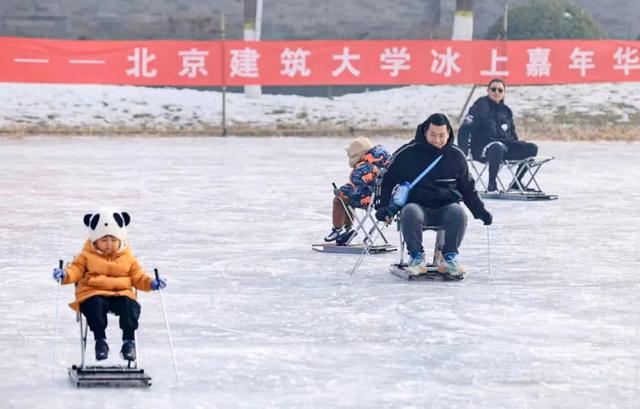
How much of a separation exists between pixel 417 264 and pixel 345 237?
191 cm

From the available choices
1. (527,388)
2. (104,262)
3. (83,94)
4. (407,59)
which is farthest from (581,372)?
Result: (83,94)

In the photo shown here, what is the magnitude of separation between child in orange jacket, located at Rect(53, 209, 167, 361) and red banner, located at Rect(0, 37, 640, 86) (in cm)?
2069

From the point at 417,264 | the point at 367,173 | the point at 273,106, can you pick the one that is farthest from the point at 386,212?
the point at 273,106

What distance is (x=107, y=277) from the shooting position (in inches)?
334

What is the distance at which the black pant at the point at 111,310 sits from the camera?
27.8 ft

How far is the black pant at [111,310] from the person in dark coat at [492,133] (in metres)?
11.3

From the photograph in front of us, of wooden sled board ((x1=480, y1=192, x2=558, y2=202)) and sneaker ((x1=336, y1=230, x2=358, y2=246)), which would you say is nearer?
sneaker ((x1=336, y1=230, x2=358, y2=246))

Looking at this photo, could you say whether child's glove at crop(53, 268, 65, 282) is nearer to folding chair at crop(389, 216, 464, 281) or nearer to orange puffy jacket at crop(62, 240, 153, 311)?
orange puffy jacket at crop(62, 240, 153, 311)

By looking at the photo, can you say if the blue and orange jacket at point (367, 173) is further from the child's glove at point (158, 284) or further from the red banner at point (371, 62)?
the red banner at point (371, 62)

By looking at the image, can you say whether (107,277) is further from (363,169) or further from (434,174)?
(363,169)

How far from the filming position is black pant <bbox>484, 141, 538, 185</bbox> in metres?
19.4

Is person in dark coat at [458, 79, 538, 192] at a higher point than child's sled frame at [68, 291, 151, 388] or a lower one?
higher

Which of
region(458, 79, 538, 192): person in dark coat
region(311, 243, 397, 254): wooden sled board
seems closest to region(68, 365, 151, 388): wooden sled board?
region(311, 243, 397, 254): wooden sled board

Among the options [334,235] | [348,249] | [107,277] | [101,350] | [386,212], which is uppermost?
[107,277]
